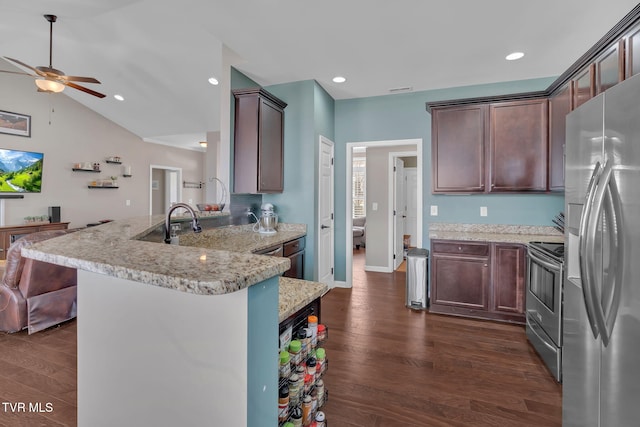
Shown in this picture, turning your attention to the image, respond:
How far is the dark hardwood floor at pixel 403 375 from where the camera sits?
1.93m

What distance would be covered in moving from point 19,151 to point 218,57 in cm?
411

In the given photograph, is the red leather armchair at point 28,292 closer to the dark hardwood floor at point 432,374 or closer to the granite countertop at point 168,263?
the granite countertop at point 168,263

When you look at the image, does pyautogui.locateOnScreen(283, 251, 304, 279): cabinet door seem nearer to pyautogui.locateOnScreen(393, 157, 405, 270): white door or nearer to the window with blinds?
pyautogui.locateOnScreen(393, 157, 405, 270): white door

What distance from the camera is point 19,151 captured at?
5383mm

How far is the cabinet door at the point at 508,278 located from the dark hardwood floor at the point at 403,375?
0.21 meters

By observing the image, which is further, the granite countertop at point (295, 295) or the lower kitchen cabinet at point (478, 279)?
the lower kitchen cabinet at point (478, 279)

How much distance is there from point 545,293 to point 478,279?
37.3 inches

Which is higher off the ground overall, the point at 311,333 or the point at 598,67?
the point at 598,67

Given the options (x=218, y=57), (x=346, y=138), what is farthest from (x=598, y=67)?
(x=218, y=57)

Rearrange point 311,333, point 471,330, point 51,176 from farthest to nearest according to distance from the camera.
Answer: point 51,176 → point 471,330 → point 311,333

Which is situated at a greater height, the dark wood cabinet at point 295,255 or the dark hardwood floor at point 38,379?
the dark wood cabinet at point 295,255

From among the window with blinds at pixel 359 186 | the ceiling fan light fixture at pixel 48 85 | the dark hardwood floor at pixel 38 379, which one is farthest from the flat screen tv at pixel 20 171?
the window with blinds at pixel 359 186

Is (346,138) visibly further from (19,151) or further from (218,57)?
(19,151)

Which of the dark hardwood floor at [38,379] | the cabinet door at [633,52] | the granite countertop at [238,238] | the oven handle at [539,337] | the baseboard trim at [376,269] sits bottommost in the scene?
the dark hardwood floor at [38,379]
